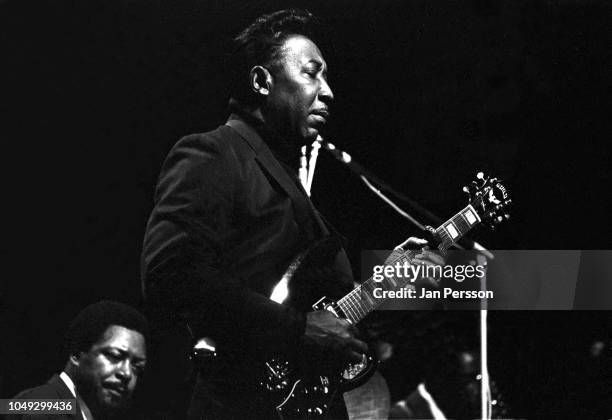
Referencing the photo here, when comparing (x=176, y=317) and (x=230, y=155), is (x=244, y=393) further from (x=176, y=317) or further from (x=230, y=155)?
(x=230, y=155)

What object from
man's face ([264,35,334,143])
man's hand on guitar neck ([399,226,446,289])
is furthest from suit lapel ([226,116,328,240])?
man's hand on guitar neck ([399,226,446,289])

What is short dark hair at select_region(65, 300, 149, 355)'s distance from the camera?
9.96 feet

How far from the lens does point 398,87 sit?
2941 mm

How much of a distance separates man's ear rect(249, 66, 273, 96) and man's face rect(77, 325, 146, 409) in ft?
4.53

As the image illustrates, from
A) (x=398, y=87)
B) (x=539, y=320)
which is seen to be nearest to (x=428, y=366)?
(x=539, y=320)

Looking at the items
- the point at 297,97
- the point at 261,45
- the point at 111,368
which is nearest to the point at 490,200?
the point at 297,97

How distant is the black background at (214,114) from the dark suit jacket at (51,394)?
24 cm

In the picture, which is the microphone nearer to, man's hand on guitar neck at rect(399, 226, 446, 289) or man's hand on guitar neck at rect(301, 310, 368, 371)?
man's hand on guitar neck at rect(399, 226, 446, 289)

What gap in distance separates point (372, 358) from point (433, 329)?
1.89m

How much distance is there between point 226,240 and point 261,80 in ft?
1.81

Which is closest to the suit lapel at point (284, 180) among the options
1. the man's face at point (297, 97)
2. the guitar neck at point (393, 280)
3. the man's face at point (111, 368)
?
the man's face at point (297, 97)

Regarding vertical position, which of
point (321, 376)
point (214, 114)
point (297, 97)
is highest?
point (214, 114)

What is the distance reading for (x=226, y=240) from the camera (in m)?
1.83

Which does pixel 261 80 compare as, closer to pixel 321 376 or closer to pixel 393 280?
pixel 393 280
